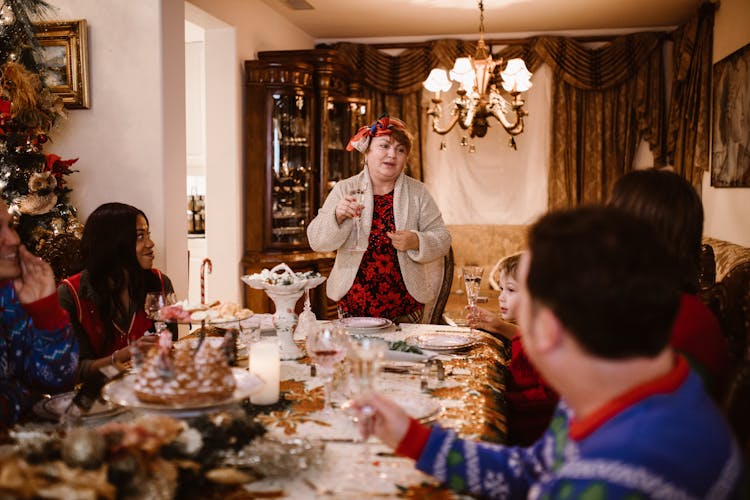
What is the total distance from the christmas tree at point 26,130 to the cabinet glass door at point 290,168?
196 centimetres

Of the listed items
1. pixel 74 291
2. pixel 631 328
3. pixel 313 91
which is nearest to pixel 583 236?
pixel 631 328

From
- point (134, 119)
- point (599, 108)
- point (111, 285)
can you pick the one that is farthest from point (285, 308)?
point (599, 108)

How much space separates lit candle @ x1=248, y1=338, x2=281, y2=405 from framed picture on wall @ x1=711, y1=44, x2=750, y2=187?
357 cm

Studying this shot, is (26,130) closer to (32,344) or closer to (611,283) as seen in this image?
(32,344)

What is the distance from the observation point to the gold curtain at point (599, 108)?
243 inches

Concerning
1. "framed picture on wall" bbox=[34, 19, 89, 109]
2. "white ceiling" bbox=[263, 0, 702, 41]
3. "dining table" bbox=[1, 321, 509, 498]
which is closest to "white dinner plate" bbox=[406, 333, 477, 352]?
"dining table" bbox=[1, 321, 509, 498]

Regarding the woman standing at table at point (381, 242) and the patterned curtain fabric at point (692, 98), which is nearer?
the woman standing at table at point (381, 242)

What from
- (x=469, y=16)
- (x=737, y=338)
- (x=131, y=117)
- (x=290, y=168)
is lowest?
(x=737, y=338)

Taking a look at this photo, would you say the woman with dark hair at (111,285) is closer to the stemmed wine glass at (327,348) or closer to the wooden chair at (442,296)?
the stemmed wine glass at (327,348)

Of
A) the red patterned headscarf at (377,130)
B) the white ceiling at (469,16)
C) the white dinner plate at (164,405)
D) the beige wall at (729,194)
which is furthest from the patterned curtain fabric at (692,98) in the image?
the white dinner plate at (164,405)

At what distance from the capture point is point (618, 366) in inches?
34.4

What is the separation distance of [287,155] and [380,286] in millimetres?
2351

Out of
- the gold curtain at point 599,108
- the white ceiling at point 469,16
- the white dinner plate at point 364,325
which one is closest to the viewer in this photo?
the white dinner plate at point 364,325

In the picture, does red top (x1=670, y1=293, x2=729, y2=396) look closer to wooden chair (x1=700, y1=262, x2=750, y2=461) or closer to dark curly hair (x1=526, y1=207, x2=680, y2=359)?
wooden chair (x1=700, y1=262, x2=750, y2=461)
